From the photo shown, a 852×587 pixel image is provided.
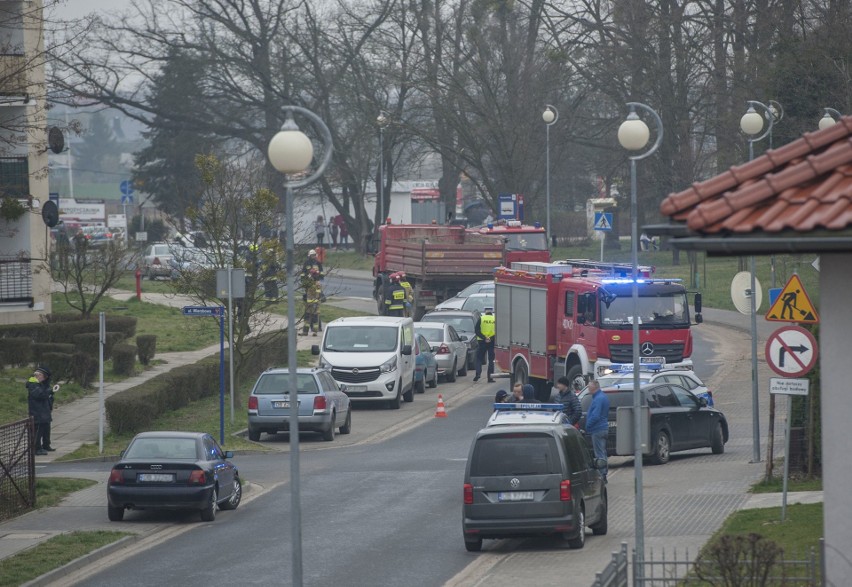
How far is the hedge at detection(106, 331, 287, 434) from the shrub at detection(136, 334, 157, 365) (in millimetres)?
3006

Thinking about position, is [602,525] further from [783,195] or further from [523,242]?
[523,242]

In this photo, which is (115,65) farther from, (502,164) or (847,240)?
(847,240)

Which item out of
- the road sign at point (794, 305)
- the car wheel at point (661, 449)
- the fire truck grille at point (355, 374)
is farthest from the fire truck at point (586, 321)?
the road sign at point (794, 305)

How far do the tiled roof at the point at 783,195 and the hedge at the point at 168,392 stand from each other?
66.7ft

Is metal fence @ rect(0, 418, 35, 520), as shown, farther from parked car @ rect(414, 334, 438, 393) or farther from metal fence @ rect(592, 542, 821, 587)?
parked car @ rect(414, 334, 438, 393)

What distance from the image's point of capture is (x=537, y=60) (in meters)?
57.7

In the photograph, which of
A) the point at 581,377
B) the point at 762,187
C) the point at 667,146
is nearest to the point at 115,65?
the point at 667,146

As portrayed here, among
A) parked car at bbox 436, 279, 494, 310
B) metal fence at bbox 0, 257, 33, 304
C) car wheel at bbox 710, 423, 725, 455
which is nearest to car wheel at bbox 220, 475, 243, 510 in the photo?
car wheel at bbox 710, 423, 725, 455

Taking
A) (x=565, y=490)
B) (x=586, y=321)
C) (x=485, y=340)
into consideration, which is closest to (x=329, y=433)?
(x=586, y=321)

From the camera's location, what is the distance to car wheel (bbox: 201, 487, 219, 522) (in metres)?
19.5

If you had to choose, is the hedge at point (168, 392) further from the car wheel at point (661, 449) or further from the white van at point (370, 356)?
the car wheel at point (661, 449)

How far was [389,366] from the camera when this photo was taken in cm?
3161

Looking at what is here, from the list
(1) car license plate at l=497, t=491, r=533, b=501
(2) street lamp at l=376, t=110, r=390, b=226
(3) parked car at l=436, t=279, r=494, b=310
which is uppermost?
(2) street lamp at l=376, t=110, r=390, b=226

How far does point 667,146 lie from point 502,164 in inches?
270
